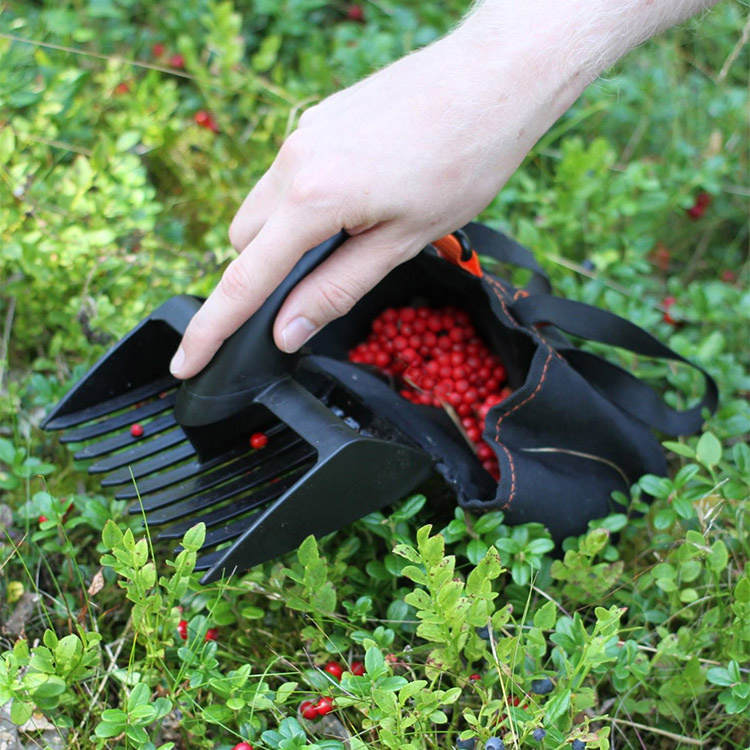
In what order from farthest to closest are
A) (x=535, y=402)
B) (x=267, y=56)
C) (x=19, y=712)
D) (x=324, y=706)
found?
1. (x=267, y=56)
2. (x=535, y=402)
3. (x=324, y=706)
4. (x=19, y=712)

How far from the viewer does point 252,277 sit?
1.18m

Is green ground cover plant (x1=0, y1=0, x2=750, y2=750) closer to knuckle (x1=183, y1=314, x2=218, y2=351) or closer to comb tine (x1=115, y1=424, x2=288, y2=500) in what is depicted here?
comb tine (x1=115, y1=424, x2=288, y2=500)

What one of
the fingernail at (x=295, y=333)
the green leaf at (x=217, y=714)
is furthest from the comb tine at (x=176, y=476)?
the green leaf at (x=217, y=714)

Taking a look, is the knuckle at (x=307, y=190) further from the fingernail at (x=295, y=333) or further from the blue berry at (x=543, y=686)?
the blue berry at (x=543, y=686)

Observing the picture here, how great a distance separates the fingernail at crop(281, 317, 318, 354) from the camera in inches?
48.3

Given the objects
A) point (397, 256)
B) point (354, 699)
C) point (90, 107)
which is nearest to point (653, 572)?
point (354, 699)

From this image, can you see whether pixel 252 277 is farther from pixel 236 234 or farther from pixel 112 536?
pixel 112 536

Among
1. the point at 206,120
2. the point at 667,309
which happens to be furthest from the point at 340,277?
the point at 206,120

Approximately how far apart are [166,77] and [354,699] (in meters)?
2.01

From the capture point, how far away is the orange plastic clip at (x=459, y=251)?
1.41m

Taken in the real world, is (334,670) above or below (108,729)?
below

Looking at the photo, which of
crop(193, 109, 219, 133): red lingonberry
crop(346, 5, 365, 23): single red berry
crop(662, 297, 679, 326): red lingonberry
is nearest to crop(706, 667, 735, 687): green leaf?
crop(662, 297, 679, 326): red lingonberry

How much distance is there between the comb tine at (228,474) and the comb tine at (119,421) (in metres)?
0.17

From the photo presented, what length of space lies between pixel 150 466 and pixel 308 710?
0.46 metres
